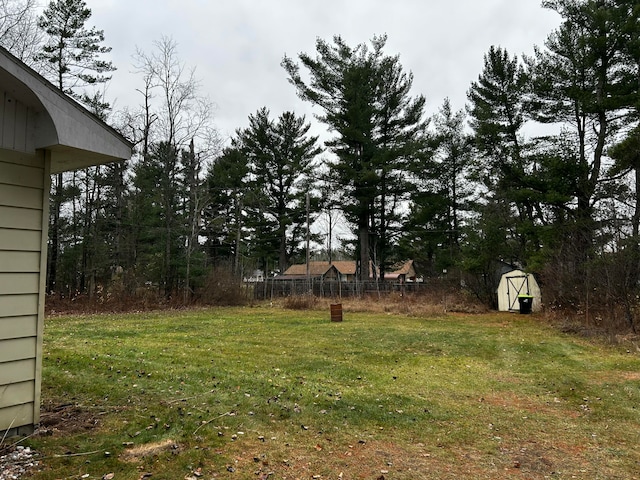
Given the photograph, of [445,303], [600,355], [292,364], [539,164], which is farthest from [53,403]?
[539,164]

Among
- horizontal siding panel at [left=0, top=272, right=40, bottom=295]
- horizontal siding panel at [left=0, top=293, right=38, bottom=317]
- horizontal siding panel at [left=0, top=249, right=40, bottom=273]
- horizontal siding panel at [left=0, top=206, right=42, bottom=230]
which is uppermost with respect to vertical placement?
horizontal siding panel at [left=0, top=206, right=42, bottom=230]

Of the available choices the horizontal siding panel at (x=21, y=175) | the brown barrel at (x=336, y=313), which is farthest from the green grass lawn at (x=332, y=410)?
the brown barrel at (x=336, y=313)

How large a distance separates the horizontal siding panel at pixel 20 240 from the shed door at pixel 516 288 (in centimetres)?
1685

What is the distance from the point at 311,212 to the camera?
26.5 metres

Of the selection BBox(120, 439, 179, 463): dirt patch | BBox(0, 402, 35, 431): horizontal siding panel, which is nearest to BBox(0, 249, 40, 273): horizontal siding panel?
BBox(0, 402, 35, 431): horizontal siding panel

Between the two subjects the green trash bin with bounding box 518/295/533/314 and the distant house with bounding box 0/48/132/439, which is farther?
the green trash bin with bounding box 518/295/533/314

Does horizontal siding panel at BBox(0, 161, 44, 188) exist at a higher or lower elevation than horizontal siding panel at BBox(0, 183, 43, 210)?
higher

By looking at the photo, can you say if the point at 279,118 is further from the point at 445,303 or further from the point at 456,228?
the point at 445,303

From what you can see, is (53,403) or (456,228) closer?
(53,403)

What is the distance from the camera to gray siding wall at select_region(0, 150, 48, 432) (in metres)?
3.06

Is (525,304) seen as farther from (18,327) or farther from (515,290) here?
(18,327)

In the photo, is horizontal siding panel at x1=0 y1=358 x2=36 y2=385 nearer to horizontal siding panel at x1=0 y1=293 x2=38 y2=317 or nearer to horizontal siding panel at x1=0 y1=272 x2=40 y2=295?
horizontal siding panel at x1=0 y1=293 x2=38 y2=317

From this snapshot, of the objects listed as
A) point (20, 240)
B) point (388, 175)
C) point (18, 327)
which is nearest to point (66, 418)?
point (18, 327)

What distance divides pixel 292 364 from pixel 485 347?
435cm
